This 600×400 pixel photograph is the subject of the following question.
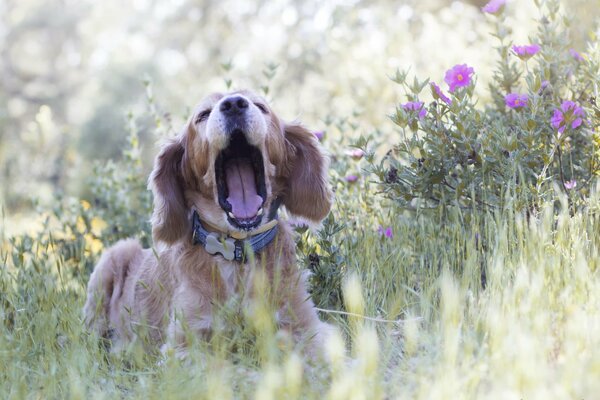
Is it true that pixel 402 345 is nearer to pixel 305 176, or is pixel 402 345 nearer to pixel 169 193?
pixel 305 176

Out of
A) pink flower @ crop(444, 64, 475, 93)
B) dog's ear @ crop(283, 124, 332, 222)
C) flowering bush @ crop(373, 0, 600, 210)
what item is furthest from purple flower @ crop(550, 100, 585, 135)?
dog's ear @ crop(283, 124, 332, 222)

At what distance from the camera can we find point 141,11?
23922 millimetres

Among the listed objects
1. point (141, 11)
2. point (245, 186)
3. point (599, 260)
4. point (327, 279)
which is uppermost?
point (141, 11)

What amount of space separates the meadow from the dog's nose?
0.68 m

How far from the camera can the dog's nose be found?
11.6 ft

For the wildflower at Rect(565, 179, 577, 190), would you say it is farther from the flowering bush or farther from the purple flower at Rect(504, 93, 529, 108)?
the purple flower at Rect(504, 93, 529, 108)

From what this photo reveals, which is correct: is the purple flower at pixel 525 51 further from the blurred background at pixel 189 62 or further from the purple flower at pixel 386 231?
the purple flower at pixel 386 231

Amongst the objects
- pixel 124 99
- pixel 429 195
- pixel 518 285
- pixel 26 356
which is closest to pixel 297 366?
pixel 518 285

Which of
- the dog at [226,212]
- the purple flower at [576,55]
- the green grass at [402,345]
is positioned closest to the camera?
the green grass at [402,345]

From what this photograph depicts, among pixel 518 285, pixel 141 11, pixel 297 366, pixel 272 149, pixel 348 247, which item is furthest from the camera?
pixel 141 11

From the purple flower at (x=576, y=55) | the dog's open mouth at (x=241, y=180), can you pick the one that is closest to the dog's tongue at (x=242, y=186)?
the dog's open mouth at (x=241, y=180)

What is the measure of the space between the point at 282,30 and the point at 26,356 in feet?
48.2

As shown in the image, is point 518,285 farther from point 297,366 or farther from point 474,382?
point 297,366

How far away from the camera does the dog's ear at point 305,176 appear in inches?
153
